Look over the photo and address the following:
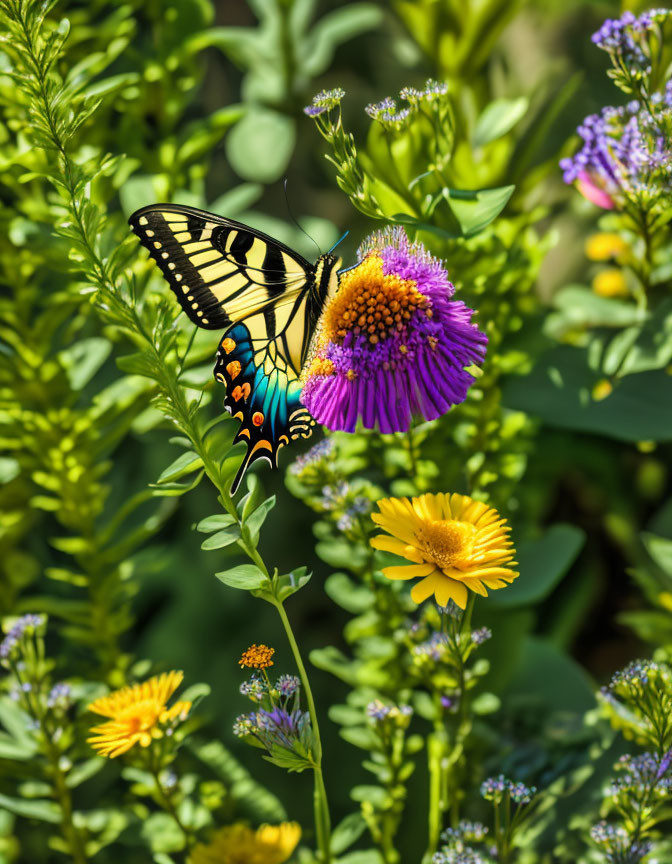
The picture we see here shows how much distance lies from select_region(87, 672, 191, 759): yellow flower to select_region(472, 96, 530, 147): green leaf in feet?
0.95

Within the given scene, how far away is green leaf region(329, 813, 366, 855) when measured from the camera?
0.34 metres

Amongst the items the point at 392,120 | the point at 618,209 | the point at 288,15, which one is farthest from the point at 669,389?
the point at 288,15

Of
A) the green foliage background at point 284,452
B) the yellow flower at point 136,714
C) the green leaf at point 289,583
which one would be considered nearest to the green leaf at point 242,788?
the green foliage background at point 284,452

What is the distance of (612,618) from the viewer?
0.62 m

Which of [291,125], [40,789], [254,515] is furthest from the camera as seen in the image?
[291,125]

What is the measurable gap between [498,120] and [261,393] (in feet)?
0.62

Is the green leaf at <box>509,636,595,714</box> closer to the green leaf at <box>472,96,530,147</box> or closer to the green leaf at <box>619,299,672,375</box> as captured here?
the green leaf at <box>619,299,672,375</box>

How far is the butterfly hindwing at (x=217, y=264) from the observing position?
0.31 meters

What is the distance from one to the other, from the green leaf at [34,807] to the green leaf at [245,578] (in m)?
0.21

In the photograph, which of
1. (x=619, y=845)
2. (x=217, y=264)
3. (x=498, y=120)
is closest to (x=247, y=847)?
(x=619, y=845)

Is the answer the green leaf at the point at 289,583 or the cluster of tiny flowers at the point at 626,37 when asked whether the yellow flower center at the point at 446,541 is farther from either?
the cluster of tiny flowers at the point at 626,37

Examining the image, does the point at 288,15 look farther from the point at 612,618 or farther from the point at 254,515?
the point at 612,618

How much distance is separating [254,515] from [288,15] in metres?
0.41

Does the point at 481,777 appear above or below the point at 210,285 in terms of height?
below
